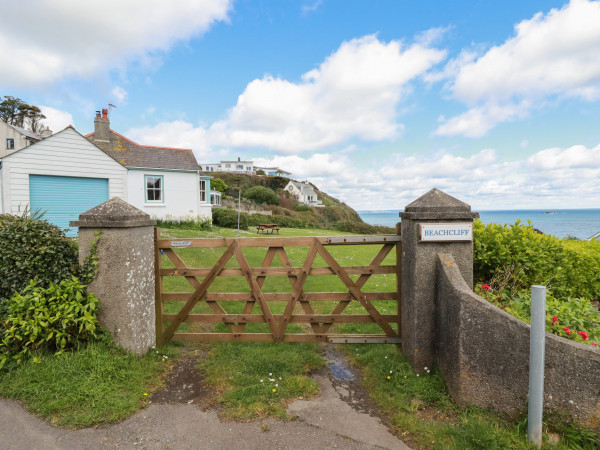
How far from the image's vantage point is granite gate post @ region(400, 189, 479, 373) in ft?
13.4

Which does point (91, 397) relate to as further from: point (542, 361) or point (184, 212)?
point (184, 212)

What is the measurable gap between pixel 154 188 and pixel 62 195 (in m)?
6.91

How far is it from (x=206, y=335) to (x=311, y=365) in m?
1.65

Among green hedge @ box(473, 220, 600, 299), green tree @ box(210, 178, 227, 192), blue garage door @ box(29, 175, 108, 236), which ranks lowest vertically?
green hedge @ box(473, 220, 600, 299)

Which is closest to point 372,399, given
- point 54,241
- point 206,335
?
point 206,335

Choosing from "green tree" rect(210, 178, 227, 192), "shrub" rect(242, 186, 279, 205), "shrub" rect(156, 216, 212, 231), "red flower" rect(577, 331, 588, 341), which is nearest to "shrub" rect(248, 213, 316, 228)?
"shrub" rect(242, 186, 279, 205)

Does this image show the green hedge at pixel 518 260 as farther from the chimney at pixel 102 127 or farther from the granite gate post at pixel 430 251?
the chimney at pixel 102 127

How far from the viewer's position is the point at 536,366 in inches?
→ 113

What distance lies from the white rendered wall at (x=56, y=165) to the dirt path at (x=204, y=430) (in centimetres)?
1211

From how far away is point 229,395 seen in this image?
146 inches

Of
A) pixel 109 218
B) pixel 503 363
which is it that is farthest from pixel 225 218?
pixel 503 363

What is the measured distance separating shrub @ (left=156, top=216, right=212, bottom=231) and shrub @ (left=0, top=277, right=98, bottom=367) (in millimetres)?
17188

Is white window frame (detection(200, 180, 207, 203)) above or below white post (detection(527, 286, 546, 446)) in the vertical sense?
above

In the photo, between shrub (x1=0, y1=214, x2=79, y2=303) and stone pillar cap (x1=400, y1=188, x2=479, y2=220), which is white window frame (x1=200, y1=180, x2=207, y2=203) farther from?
stone pillar cap (x1=400, y1=188, x2=479, y2=220)
